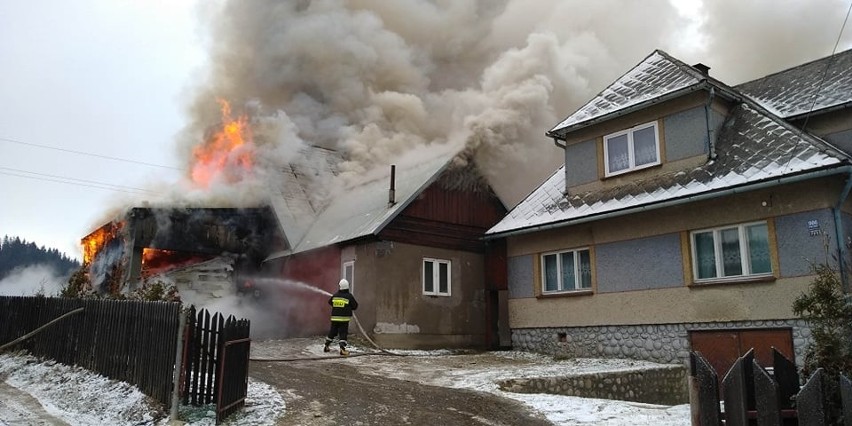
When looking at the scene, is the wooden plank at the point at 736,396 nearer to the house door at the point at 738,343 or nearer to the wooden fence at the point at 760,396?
the wooden fence at the point at 760,396

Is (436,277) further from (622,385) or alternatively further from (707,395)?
(707,395)

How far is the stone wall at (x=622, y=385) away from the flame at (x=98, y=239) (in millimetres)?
16660

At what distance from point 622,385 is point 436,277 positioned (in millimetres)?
8093

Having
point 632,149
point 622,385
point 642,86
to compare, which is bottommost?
point 622,385

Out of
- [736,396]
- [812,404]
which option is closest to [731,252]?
[736,396]

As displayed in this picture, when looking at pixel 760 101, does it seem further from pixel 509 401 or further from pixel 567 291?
pixel 509 401

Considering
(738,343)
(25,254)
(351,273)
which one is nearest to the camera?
(738,343)

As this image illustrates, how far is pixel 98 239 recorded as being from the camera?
24281mm

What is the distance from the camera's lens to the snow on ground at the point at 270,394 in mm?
7867

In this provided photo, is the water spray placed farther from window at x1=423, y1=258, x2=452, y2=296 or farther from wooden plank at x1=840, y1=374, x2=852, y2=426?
wooden plank at x1=840, y1=374, x2=852, y2=426

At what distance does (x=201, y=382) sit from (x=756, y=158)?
10854 mm

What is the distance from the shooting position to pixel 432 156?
77.5 feet

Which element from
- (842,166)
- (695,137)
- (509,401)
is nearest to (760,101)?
(695,137)

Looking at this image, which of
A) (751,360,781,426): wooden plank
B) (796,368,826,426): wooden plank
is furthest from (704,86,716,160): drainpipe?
(796,368,826,426): wooden plank
